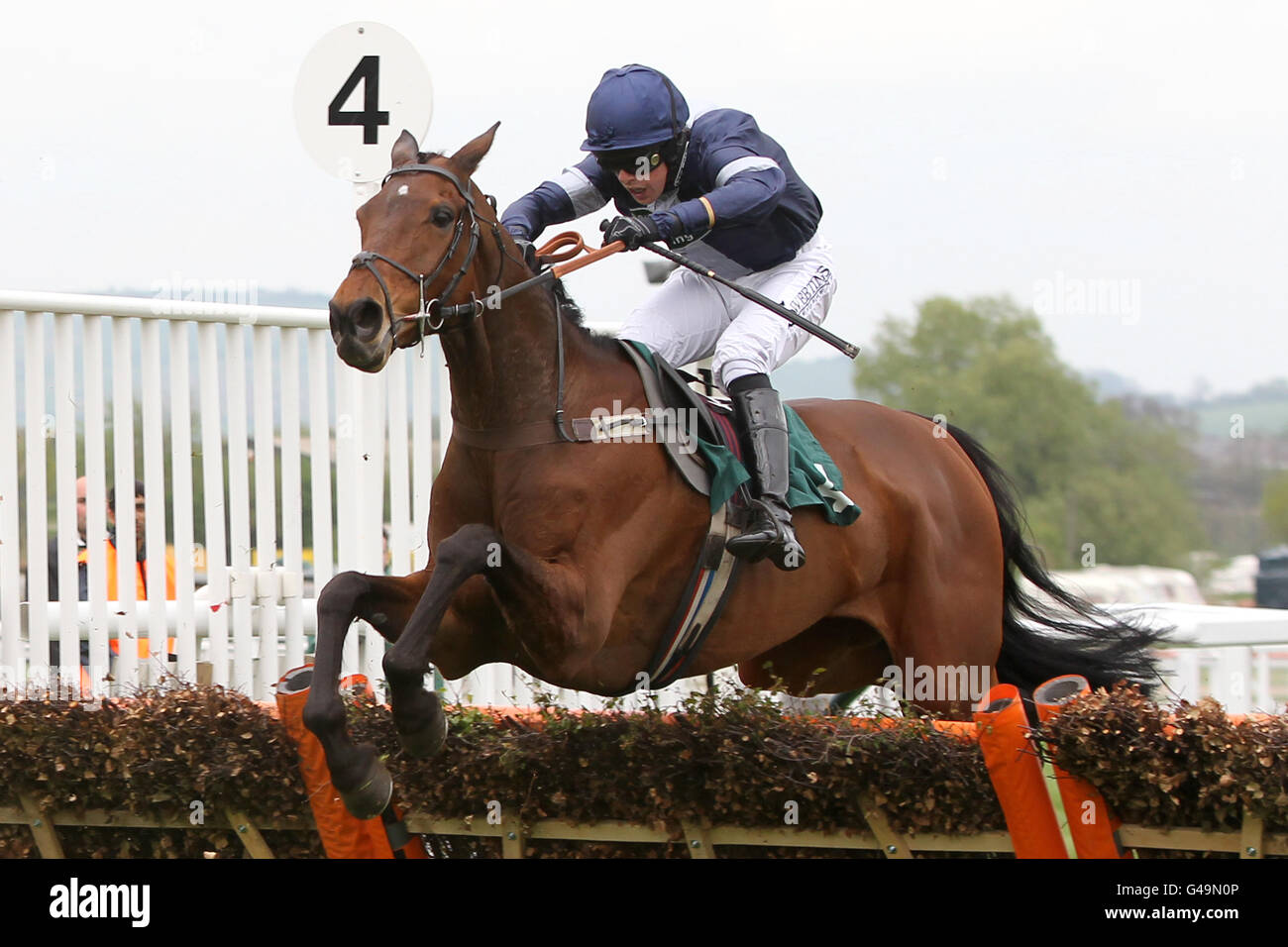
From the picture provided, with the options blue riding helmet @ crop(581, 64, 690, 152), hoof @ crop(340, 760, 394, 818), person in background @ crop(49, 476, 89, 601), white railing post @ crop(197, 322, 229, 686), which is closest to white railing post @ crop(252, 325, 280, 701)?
white railing post @ crop(197, 322, 229, 686)

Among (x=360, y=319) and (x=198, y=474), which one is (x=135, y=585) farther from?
(x=360, y=319)

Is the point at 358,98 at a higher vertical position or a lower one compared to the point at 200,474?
higher

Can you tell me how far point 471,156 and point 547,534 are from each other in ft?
3.21

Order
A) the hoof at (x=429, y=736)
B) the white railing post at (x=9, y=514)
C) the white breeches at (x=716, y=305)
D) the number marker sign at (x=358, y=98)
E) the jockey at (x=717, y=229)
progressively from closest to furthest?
the hoof at (x=429, y=736) → the jockey at (x=717, y=229) → the white breeches at (x=716, y=305) → the white railing post at (x=9, y=514) → the number marker sign at (x=358, y=98)

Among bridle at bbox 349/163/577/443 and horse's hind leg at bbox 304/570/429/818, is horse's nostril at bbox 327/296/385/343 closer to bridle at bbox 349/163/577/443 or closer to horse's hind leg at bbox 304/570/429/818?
bridle at bbox 349/163/577/443

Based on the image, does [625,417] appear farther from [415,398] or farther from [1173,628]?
[1173,628]

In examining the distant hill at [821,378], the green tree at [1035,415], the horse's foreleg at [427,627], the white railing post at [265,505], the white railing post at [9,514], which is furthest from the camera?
the distant hill at [821,378]

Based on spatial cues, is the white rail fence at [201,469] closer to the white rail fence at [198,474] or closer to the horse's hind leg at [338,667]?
the white rail fence at [198,474]

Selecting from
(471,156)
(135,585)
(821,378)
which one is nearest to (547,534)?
(471,156)

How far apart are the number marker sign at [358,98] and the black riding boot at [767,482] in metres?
1.58

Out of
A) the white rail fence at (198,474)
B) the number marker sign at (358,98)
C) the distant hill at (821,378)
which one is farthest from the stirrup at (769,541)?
the distant hill at (821,378)

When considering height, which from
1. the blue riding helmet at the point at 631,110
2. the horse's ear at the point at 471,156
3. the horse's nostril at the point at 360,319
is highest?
the blue riding helmet at the point at 631,110

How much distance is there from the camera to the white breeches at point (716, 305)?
489cm

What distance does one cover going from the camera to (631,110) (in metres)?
4.37
